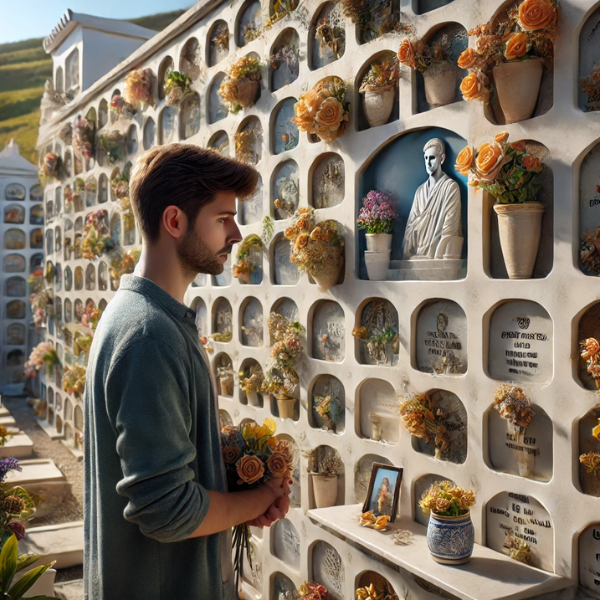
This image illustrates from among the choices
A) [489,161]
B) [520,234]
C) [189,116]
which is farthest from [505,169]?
[189,116]

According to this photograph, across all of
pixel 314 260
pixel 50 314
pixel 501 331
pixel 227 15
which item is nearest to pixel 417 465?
pixel 501 331

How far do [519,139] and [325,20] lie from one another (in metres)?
1.49

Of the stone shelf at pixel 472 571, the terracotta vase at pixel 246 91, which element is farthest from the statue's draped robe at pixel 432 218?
the terracotta vase at pixel 246 91

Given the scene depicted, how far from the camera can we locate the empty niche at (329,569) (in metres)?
3.17

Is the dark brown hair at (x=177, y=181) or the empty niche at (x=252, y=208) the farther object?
the empty niche at (x=252, y=208)

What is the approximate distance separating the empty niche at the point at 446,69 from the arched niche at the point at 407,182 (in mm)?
133

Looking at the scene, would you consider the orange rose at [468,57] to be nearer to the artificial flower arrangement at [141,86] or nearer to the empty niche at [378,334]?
the empty niche at [378,334]

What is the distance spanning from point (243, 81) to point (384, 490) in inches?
95.3

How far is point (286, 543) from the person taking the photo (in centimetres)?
362

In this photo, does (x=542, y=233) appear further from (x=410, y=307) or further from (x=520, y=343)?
(x=410, y=307)

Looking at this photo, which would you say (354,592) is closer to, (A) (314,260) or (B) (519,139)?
(A) (314,260)

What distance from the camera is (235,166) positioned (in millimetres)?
1638

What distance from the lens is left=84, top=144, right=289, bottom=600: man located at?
4.51 ft

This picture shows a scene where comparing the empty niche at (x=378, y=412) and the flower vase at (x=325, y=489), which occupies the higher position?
the empty niche at (x=378, y=412)
